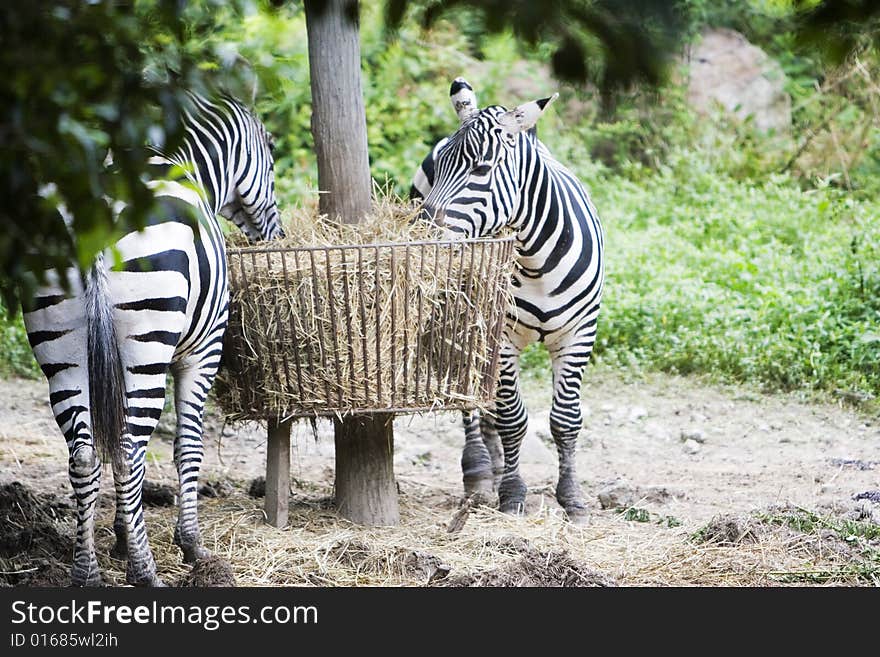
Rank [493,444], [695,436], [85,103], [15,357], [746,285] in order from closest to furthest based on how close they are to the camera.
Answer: [85,103]
[493,444]
[695,436]
[15,357]
[746,285]

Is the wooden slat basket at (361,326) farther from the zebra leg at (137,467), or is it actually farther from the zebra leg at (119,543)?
the zebra leg at (119,543)

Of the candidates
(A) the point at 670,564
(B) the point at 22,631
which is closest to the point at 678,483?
(A) the point at 670,564

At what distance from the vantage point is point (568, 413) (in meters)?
5.56

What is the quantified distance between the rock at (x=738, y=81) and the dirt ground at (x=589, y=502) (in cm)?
619

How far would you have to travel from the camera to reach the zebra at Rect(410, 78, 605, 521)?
4.93 m

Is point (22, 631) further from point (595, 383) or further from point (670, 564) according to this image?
point (595, 383)

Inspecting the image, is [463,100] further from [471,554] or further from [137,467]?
[137,467]

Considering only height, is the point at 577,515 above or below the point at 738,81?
below

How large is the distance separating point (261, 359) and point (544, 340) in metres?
1.67

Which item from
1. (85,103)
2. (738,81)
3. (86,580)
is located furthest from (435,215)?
(738,81)

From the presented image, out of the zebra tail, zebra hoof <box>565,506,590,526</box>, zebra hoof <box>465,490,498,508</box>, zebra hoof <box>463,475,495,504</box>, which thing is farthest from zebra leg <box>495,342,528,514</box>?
the zebra tail

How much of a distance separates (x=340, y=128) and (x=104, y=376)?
1636 mm

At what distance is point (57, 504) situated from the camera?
5.16 meters

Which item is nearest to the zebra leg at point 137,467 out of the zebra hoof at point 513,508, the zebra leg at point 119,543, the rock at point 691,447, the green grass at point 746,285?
the zebra leg at point 119,543
